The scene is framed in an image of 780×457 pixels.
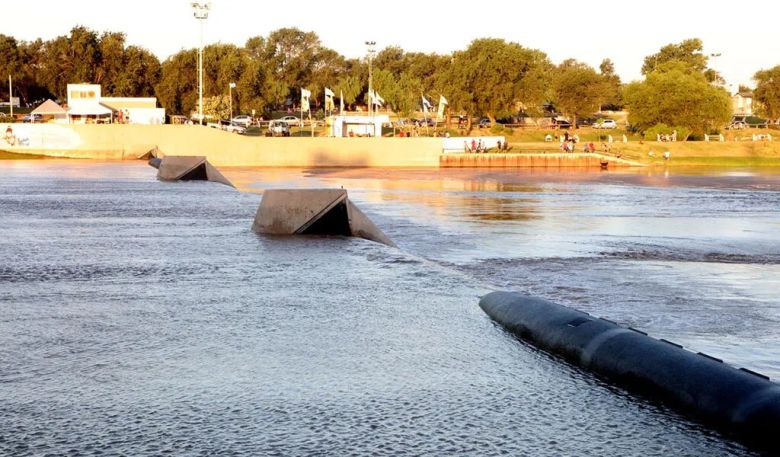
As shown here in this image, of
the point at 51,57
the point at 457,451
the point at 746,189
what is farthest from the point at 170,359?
the point at 51,57

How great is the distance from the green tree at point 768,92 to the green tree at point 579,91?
2448 centimetres

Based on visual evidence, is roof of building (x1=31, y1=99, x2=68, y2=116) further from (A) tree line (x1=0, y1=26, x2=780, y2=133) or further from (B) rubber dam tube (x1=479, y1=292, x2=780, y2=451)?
(B) rubber dam tube (x1=479, y1=292, x2=780, y2=451)

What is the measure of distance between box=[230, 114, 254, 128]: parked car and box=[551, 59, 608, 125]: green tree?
35.6 meters

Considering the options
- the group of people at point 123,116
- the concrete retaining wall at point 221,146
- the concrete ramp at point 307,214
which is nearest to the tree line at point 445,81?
the group of people at point 123,116

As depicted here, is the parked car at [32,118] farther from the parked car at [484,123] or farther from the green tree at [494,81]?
the parked car at [484,123]

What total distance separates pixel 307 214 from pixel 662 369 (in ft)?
35.2

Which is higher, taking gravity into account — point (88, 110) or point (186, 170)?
point (88, 110)

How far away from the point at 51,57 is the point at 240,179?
232ft

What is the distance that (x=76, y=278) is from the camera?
12.3 m

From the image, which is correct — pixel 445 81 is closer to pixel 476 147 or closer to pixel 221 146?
pixel 476 147

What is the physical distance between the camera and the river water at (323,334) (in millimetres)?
6172

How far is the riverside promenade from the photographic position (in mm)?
67688

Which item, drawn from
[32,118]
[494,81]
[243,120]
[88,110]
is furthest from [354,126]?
[494,81]

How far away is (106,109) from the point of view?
85.1 meters
